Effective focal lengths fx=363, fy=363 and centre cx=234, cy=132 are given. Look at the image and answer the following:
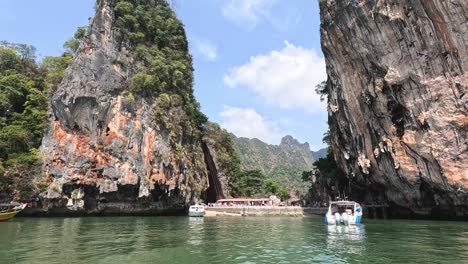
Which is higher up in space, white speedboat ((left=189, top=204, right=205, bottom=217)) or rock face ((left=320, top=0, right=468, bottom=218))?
rock face ((left=320, top=0, right=468, bottom=218))

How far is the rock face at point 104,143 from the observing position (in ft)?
123

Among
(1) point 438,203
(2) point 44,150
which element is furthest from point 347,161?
(2) point 44,150

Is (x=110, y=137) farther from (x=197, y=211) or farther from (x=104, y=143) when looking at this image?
(x=197, y=211)

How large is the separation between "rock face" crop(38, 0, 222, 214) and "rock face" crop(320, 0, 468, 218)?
20956 millimetres

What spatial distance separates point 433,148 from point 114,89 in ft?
105

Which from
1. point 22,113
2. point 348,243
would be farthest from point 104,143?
point 348,243

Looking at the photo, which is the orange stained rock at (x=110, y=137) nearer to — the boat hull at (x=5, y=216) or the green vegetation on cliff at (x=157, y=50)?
the green vegetation on cliff at (x=157, y=50)

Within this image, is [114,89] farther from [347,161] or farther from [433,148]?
[433,148]

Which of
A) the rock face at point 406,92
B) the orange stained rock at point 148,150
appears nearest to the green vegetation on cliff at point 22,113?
the orange stained rock at point 148,150

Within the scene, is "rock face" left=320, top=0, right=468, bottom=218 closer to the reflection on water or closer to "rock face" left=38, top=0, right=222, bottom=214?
the reflection on water

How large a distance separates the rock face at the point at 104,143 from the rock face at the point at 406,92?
21.0 metres

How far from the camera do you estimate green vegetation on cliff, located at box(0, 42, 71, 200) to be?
35656mm

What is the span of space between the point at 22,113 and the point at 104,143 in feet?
38.0

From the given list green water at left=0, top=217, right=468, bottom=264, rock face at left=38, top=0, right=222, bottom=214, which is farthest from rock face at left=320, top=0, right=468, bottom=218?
rock face at left=38, top=0, right=222, bottom=214
